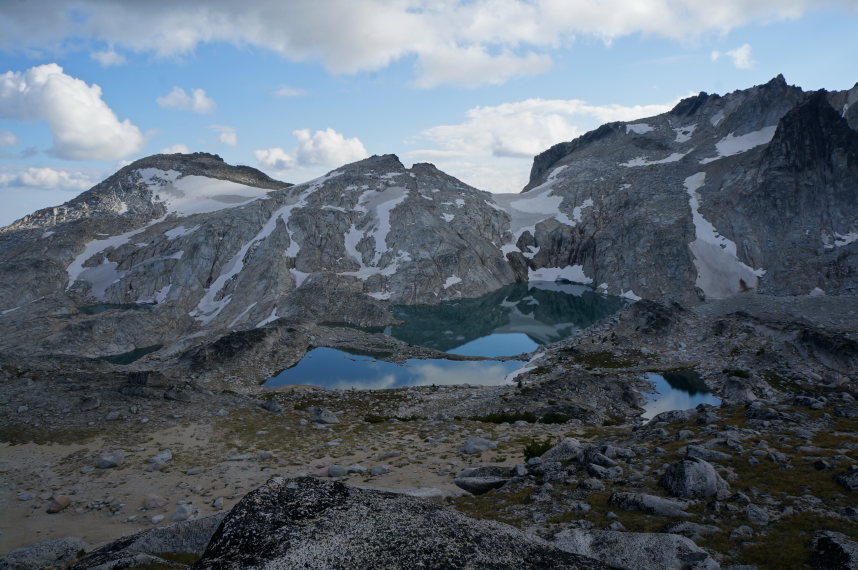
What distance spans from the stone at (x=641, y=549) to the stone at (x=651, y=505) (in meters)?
1.72

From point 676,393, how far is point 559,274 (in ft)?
283

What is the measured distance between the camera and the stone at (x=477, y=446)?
19.5 metres

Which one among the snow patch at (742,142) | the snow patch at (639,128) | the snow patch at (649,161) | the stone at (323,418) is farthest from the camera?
the snow patch at (639,128)

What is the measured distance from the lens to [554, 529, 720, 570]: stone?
8.01 metres

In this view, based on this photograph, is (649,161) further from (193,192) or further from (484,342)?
(193,192)

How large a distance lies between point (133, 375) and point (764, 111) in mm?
170678

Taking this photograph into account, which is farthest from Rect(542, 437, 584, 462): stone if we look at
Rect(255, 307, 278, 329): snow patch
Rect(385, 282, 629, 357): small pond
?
Rect(255, 307, 278, 329): snow patch

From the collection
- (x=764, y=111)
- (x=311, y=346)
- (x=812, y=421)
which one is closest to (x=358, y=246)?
(x=311, y=346)

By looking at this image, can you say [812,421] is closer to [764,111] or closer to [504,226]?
[504,226]

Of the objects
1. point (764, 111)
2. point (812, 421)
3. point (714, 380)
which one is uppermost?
point (764, 111)

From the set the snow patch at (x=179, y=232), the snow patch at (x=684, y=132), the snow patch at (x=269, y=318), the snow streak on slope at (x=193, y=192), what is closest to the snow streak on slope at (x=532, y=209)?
the snow patch at (x=684, y=132)

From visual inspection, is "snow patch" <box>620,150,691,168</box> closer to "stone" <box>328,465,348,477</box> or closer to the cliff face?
the cliff face

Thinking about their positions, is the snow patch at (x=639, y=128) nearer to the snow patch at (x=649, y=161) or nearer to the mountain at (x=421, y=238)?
the mountain at (x=421, y=238)

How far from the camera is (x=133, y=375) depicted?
1225 inches
